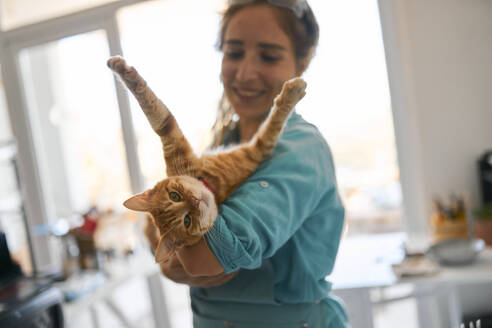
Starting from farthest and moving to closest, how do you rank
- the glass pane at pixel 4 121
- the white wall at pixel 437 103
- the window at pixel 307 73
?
the glass pane at pixel 4 121, the white wall at pixel 437 103, the window at pixel 307 73

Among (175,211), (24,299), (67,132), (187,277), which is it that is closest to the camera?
(175,211)

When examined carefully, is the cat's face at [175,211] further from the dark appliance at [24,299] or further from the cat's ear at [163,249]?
the dark appliance at [24,299]

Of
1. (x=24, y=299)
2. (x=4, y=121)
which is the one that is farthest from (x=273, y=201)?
(x=4, y=121)

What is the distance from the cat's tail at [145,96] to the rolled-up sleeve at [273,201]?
8cm

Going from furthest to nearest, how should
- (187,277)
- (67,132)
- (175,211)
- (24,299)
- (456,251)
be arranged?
(67,132) < (456,251) < (24,299) < (187,277) < (175,211)

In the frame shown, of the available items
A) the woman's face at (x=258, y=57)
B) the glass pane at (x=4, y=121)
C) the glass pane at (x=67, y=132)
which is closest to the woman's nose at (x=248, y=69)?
the woman's face at (x=258, y=57)

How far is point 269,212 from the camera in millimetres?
311

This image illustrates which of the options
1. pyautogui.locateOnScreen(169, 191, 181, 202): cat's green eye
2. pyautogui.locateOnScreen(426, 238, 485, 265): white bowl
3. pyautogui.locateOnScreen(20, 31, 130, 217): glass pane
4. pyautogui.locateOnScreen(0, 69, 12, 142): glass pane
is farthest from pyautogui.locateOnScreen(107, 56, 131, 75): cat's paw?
pyautogui.locateOnScreen(0, 69, 12, 142): glass pane

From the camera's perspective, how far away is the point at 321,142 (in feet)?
1.19

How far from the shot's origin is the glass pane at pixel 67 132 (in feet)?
2.95

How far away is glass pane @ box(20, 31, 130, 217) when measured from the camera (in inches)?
35.4

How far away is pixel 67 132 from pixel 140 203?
149 centimetres

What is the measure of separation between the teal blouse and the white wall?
2.77 ft

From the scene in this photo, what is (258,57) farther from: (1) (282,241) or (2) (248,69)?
(1) (282,241)
